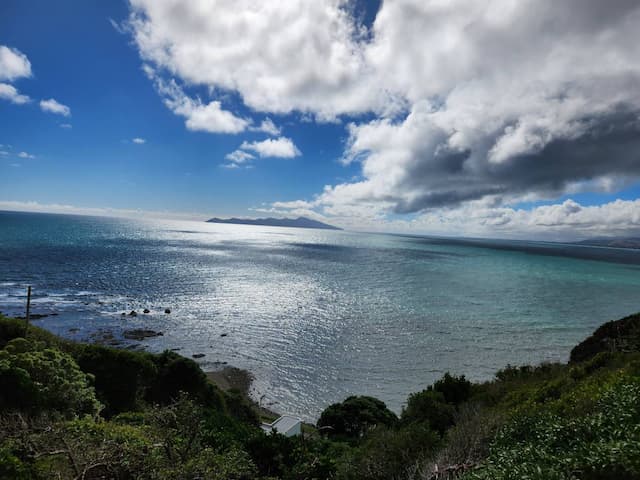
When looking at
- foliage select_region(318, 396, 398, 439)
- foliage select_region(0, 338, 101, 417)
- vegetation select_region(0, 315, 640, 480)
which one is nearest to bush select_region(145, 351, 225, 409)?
vegetation select_region(0, 315, 640, 480)

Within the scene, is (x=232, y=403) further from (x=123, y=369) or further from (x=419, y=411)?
(x=419, y=411)

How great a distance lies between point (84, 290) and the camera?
6159 cm

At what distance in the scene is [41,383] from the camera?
55.0 feet

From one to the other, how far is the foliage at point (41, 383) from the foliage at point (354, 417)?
16.7 meters

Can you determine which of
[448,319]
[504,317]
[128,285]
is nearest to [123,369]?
[448,319]

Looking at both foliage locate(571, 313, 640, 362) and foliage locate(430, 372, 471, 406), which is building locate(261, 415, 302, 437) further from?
foliage locate(571, 313, 640, 362)

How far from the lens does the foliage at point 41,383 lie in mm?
15836

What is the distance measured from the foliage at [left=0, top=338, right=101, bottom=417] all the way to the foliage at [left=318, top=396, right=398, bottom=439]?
1666 centimetres

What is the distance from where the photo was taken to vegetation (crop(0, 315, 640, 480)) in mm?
7633

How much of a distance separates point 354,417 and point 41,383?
21.0 metres

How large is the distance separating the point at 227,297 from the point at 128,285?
22.6 metres

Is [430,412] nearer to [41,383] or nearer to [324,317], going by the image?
[41,383]

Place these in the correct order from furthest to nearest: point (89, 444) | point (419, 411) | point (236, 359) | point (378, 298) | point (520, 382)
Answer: point (378, 298) → point (236, 359) → point (520, 382) → point (419, 411) → point (89, 444)

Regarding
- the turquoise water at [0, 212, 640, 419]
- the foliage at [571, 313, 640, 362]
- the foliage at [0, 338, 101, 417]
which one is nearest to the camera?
the foliage at [0, 338, 101, 417]
